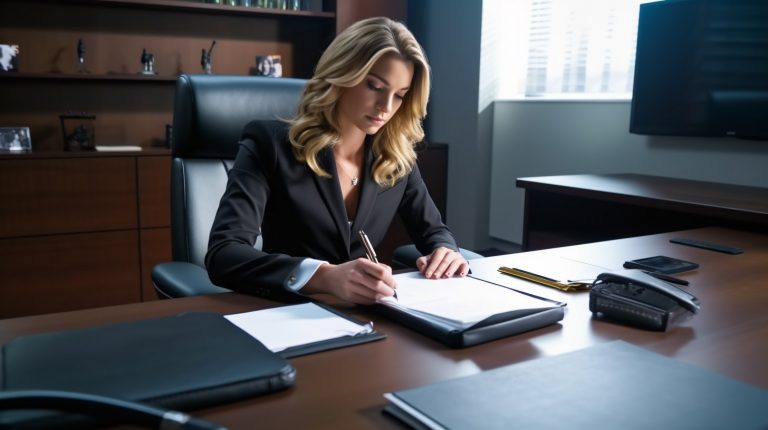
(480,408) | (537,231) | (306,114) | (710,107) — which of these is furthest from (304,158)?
(710,107)

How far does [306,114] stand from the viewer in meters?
1.58

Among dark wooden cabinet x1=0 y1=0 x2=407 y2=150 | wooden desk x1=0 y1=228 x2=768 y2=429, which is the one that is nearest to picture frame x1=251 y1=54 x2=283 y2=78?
dark wooden cabinet x1=0 y1=0 x2=407 y2=150

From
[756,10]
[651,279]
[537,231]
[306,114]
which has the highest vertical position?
[756,10]

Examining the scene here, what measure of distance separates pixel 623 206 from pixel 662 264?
3.55 ft

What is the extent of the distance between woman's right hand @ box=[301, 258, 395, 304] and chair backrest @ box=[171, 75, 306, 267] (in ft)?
2.52

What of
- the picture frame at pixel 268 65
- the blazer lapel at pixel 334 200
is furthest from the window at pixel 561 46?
the blazer lapel at pixel 334 200

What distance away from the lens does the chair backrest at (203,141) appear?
5.51 ft

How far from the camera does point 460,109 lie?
12.1 ft

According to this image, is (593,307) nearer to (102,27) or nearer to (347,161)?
(347,161)

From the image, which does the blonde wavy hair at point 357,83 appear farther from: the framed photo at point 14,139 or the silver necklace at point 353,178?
the framed photo at point 14,139

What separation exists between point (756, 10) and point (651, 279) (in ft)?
5.79

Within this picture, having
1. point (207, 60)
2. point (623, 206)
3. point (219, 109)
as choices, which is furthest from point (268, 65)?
point (623, 206)

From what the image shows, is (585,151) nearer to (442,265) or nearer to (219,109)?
(219,109)

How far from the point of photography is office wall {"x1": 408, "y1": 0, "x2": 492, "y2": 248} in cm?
357
